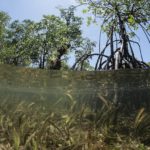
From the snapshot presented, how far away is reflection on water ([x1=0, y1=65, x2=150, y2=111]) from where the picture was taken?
6570mm

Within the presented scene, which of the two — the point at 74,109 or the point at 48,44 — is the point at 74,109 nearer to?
the point at 74,109

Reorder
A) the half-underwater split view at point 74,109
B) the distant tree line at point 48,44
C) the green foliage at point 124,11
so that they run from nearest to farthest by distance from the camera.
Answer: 1. the half-underwater split view at point 74,109
2. the green foliage at point 124,11
3. the distant tree line at point 48,44

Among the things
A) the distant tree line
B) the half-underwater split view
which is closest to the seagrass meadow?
the half-underwater split view

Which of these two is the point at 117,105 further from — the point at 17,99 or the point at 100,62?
the point at 100,62

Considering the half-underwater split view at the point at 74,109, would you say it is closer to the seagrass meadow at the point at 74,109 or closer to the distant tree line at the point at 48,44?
the seagrass meadow at the point at 74,109

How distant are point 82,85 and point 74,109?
1.47 ft

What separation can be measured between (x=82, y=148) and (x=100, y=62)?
12.6ft

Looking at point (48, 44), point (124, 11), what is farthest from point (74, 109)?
point (48, 44)

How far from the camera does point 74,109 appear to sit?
650 centimetres

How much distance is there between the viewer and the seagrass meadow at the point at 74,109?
5855mm

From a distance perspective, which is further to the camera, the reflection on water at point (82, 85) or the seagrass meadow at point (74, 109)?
the reflection on water at point (82, 85)

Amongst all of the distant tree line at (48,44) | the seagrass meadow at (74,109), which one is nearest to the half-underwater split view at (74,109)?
the seagrass meadow at (74,109)

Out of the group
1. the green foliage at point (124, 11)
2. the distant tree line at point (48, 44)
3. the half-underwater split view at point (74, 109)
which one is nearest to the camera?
the half-underwater split view at point (74, 109)

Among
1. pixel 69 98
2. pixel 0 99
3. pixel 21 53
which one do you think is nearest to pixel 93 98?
pixel 69 98
